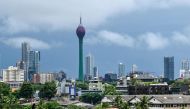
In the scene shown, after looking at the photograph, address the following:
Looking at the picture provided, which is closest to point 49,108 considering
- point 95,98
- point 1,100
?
point 1,100

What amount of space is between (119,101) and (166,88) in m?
53.7

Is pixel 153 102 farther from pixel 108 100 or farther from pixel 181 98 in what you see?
pixel 108 100

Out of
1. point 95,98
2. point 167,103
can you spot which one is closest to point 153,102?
point 167,103

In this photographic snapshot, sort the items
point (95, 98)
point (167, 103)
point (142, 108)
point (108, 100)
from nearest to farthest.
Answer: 1. point (142, 108)
2. point (167, 103)
3. point (108, 100)
4. point (95, 98)

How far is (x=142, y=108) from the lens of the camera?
114 metres

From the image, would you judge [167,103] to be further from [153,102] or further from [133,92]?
[133,92]

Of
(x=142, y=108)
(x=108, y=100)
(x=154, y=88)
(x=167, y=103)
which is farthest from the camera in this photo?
(x=154, y=88)

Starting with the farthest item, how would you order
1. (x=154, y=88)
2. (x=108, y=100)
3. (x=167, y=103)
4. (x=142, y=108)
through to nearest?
(x=154, y=88)
(x=108, y=100)
(x=167, y=103)
(x=142, y=108)

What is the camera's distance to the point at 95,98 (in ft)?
656

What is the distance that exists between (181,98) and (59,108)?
25754mm

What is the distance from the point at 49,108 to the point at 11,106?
8427mm

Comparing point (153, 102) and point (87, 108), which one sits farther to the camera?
point (87, 108)

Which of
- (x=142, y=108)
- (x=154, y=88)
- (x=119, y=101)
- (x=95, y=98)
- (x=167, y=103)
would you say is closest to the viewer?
(x=142, y=108)

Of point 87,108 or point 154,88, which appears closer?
point 87,108
